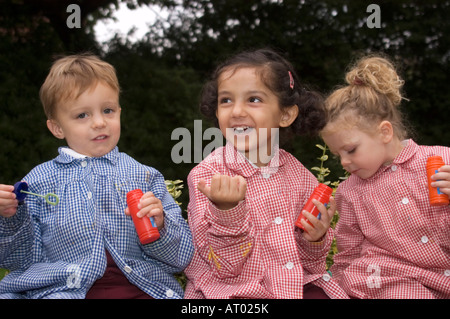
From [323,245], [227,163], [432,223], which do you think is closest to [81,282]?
[227,163]

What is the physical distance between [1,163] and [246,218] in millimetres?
3805

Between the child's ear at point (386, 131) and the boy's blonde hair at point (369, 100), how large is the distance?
0.10 feet

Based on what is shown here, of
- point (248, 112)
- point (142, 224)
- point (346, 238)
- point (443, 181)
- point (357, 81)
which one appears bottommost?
point (346, 238)

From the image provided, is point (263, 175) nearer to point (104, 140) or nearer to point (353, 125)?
point (353, 125)

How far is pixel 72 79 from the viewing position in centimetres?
259

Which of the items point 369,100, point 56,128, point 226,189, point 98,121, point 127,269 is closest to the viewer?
point 226,189

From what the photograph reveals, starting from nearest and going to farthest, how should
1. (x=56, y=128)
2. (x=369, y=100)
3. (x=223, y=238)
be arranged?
(x=223, y=238), (x=56, y=128), (x=369, y=100)

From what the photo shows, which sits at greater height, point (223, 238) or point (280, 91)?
point (280, 91)

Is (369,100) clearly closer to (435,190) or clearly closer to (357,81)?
(357,81)

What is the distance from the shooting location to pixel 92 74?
262 centimetres

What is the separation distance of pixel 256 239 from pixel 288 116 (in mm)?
685

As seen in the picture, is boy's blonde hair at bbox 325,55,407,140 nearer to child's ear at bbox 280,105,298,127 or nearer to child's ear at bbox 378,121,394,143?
child's ear at bbox 378,121,394,143

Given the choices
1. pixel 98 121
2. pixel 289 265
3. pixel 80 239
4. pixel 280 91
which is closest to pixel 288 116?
pixel 280 91

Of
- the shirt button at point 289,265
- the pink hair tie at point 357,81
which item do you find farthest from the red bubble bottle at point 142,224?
the pink hair tie at point 357,81
